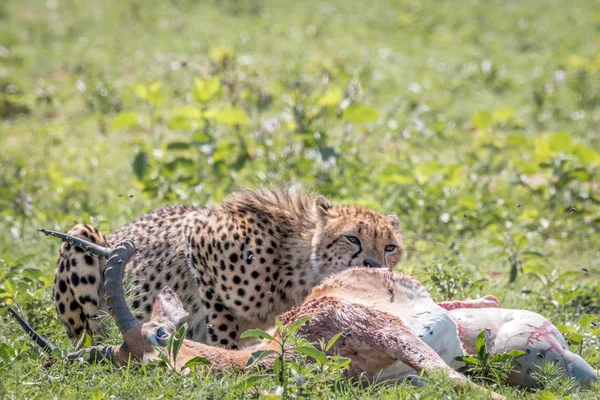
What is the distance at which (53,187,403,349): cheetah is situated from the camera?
163 inches

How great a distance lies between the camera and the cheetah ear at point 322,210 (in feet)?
14.2

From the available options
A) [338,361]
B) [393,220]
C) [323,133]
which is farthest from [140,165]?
[338,361]

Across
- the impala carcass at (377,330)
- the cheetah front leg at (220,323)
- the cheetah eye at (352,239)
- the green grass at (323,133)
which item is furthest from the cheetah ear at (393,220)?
the cheetah front leg at (220,323)

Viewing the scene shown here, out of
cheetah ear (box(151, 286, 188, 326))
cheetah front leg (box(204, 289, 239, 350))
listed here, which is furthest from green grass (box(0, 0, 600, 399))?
cheetah front leg (box(204, 289, 239, 350))

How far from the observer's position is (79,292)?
13.5ft

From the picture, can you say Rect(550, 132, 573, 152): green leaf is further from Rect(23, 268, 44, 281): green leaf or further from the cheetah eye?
Rect(23, 268, 44, 281): green leaf

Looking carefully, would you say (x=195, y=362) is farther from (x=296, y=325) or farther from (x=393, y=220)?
(x=393, y=220)

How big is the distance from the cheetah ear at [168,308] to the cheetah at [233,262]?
0.72 metres

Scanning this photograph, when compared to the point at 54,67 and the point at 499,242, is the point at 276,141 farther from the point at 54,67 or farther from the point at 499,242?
the point at 54,67

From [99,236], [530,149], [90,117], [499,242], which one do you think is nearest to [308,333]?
[99,236]

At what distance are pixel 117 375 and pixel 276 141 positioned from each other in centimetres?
393

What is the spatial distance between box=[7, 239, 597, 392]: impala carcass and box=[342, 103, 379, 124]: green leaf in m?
2.84

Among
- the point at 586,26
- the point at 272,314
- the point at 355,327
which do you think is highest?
the point at 586,26

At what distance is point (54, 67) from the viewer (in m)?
11.0
